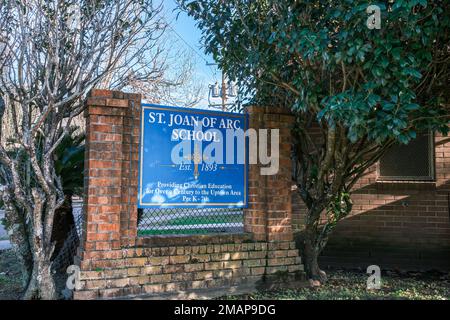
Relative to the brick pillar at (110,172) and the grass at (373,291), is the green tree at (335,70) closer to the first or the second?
the grass at (373,291)

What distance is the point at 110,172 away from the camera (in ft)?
15.2

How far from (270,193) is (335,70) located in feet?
5.52

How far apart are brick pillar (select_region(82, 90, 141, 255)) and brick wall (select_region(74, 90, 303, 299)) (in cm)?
1

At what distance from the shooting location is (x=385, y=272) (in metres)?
7.07

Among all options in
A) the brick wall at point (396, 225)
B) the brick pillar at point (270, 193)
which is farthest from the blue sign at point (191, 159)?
the brick wall at point (396, 225)

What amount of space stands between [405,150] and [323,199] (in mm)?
2467

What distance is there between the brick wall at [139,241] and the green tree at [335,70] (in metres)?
0.68

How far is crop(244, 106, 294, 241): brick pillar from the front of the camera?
5.45m

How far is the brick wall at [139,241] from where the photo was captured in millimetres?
4551

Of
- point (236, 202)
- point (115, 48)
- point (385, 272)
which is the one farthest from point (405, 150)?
point (115, 48)

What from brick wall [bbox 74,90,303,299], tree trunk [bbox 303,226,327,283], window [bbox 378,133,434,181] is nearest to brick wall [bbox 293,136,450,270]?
window [bbox 378,133,434,181]

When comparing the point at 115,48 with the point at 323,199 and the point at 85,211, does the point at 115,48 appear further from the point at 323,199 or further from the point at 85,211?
the point at 323,199

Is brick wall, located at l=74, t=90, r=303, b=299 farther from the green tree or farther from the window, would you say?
the window
